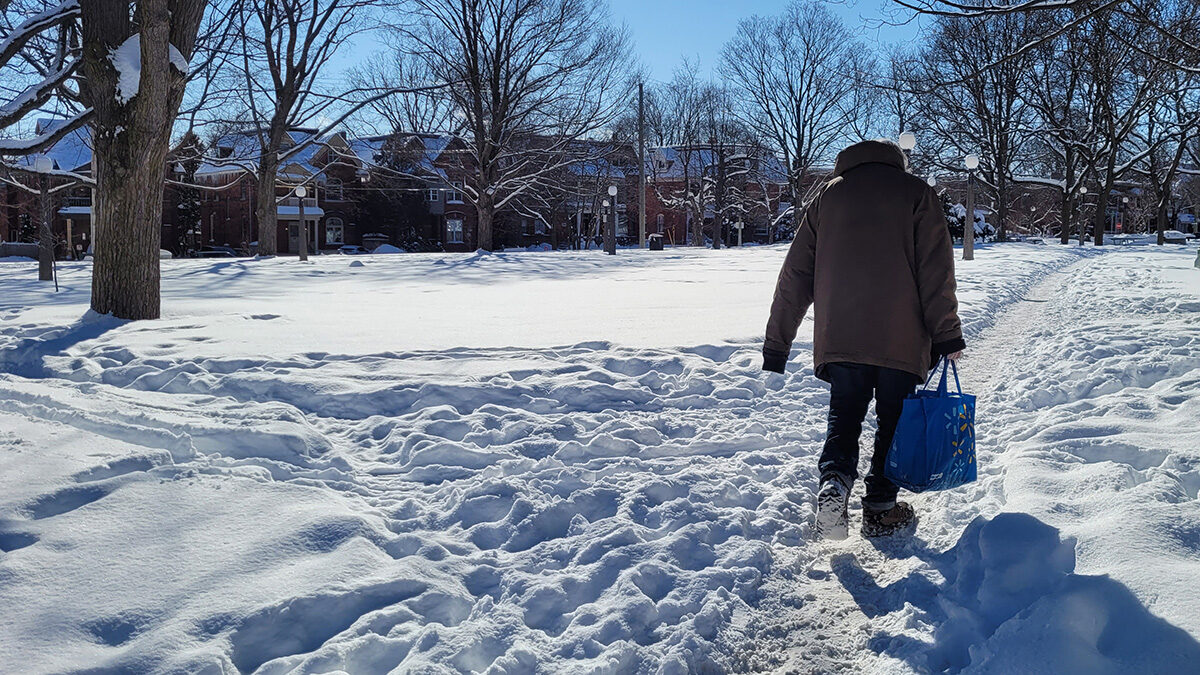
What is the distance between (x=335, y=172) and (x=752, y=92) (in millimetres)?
25862

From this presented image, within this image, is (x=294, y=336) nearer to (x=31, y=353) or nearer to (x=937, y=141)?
(x=31, y=353)

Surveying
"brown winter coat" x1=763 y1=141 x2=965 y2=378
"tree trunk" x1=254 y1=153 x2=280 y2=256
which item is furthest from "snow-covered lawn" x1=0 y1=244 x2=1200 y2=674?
"tree trunk" x1=254 y1=153 x2=280 y2=256

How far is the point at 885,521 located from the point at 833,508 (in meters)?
A: 0.28

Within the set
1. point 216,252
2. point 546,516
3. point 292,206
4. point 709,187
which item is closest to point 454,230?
point 292,206

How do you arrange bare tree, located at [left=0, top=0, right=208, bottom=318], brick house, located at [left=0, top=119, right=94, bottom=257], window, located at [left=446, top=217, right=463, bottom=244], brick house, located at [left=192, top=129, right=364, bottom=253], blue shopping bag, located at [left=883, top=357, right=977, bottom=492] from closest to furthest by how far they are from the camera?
blue shopping bag, located at [left=883, top=357, right=977, bottom=492]
bare tree, located at [left=0, top=0, right=208, bottom=318]
brick house, located at [left=0, top=119, right=94, bottom=257]
brick house, located at [left=192, top=129, right=364, bottom=253]
window, located at [left=446, top=217, right=463, bottom=244]

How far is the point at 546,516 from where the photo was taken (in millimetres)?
3605

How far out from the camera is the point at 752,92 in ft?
157

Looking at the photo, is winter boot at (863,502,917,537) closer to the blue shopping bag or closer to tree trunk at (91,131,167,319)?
the blue shopping bag

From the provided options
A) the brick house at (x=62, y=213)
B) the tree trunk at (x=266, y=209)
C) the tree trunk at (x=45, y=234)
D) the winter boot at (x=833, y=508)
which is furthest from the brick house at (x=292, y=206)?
the winter boot at (x=833, y=508)

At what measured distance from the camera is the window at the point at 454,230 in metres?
55.0

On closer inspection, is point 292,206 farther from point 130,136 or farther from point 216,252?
point 130,136

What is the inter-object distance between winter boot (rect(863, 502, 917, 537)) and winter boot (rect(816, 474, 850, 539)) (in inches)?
5.1

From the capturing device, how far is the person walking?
3.36 meters

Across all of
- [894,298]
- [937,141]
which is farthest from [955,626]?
[937,141]
